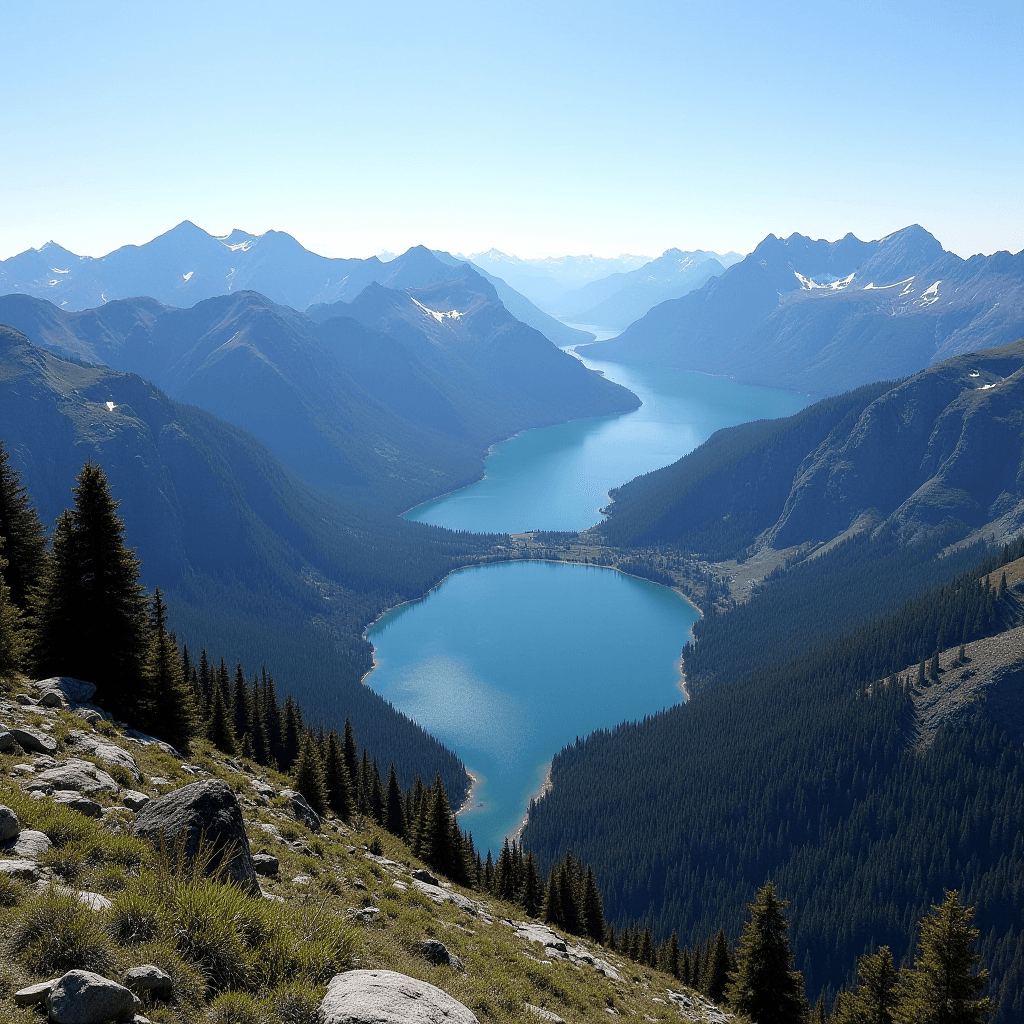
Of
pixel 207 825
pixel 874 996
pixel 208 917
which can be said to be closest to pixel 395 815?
pixel 874 996

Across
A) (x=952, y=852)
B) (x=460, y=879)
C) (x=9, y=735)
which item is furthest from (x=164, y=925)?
(x=952, y=852)

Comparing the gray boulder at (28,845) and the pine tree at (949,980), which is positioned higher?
the gray boulder at (28,845)

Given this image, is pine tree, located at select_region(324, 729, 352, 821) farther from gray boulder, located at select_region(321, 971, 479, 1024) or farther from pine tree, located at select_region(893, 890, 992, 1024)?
gray boulder, located at select_region(321, 971, 479, 1024)

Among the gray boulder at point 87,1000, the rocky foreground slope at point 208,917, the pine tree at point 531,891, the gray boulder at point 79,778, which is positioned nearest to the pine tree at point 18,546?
the rocky foreground slope at point 208,917

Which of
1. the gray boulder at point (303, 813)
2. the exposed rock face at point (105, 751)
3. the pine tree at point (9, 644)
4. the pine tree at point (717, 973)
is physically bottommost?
the pine tree at point (717, 973)

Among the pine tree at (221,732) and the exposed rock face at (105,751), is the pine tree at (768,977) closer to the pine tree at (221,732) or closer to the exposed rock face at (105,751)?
the pine tree at (221,732)

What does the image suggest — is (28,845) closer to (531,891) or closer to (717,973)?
(531,891)

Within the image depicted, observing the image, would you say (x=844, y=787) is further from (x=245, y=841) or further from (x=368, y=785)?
(x=245, y=841)
